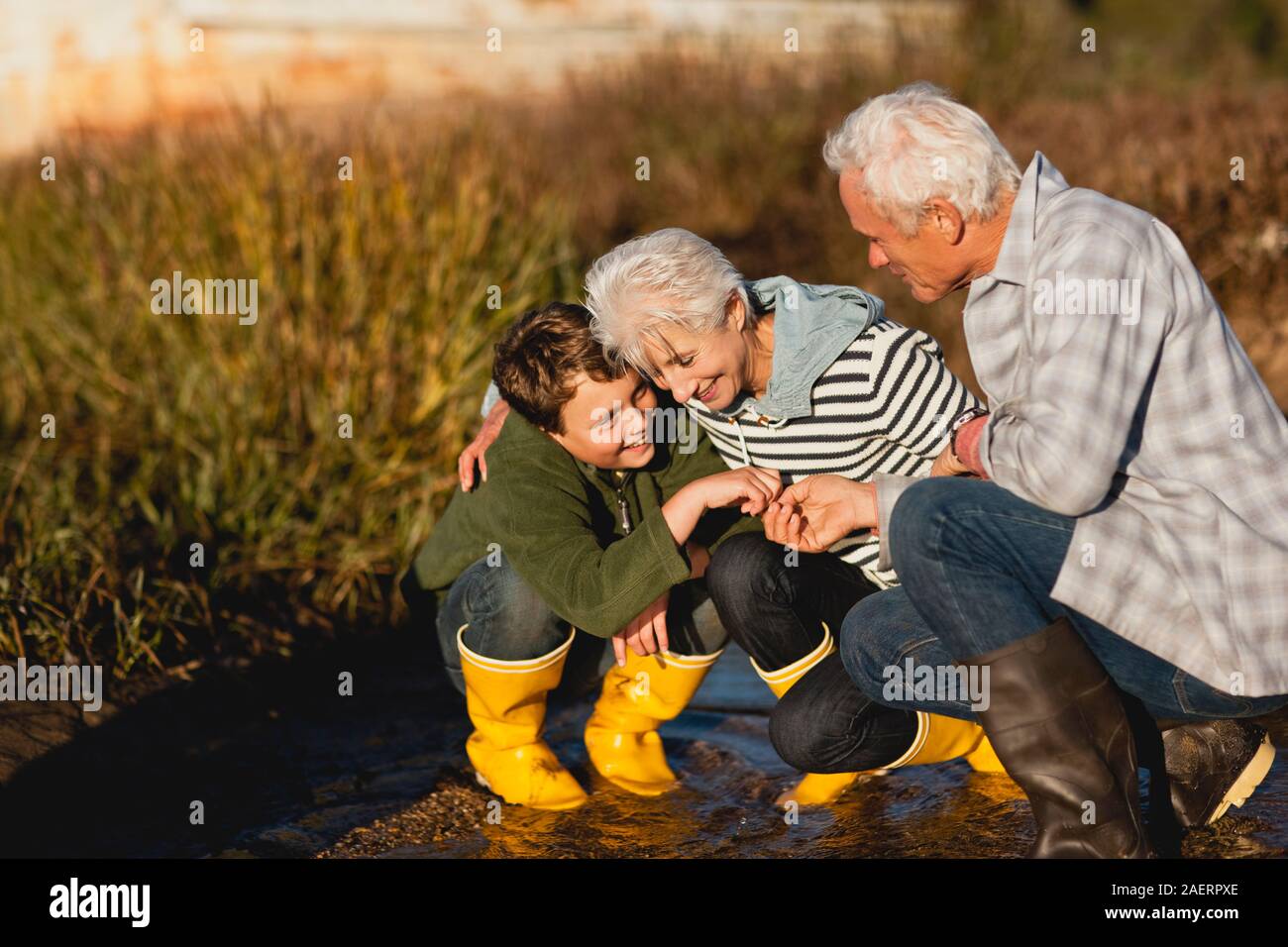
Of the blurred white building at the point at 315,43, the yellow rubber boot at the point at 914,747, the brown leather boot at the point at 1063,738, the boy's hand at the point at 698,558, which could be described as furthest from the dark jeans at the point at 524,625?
the blurred white building at the point at 315,43

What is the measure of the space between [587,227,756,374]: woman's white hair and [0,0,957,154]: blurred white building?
9.76 m

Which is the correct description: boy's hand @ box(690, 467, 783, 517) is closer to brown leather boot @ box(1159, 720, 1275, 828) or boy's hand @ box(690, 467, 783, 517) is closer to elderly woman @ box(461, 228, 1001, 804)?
elderly woman @ box(461, 228, 1001, 804)

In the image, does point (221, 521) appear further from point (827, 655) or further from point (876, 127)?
point (876, 127)

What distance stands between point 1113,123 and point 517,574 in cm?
556

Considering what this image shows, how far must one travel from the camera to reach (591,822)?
3.53 m

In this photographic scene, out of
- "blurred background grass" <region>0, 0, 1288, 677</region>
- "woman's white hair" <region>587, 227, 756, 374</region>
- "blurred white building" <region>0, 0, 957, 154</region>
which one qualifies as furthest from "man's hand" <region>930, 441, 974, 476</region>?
"blurred white building" <region>0, 0, 957, 154</region>

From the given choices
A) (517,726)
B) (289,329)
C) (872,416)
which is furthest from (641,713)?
(289,329)

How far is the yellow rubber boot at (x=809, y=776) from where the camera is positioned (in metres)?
3.42

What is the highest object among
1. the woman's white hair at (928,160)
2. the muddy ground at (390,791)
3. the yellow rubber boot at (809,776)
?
the woman's white hair at (928,160)

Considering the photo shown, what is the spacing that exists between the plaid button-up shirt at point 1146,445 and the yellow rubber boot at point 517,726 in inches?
52.7

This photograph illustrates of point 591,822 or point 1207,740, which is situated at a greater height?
point 1207,740

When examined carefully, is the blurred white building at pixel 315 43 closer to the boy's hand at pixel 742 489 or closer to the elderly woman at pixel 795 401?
the elderly woman at pixel 795 401
